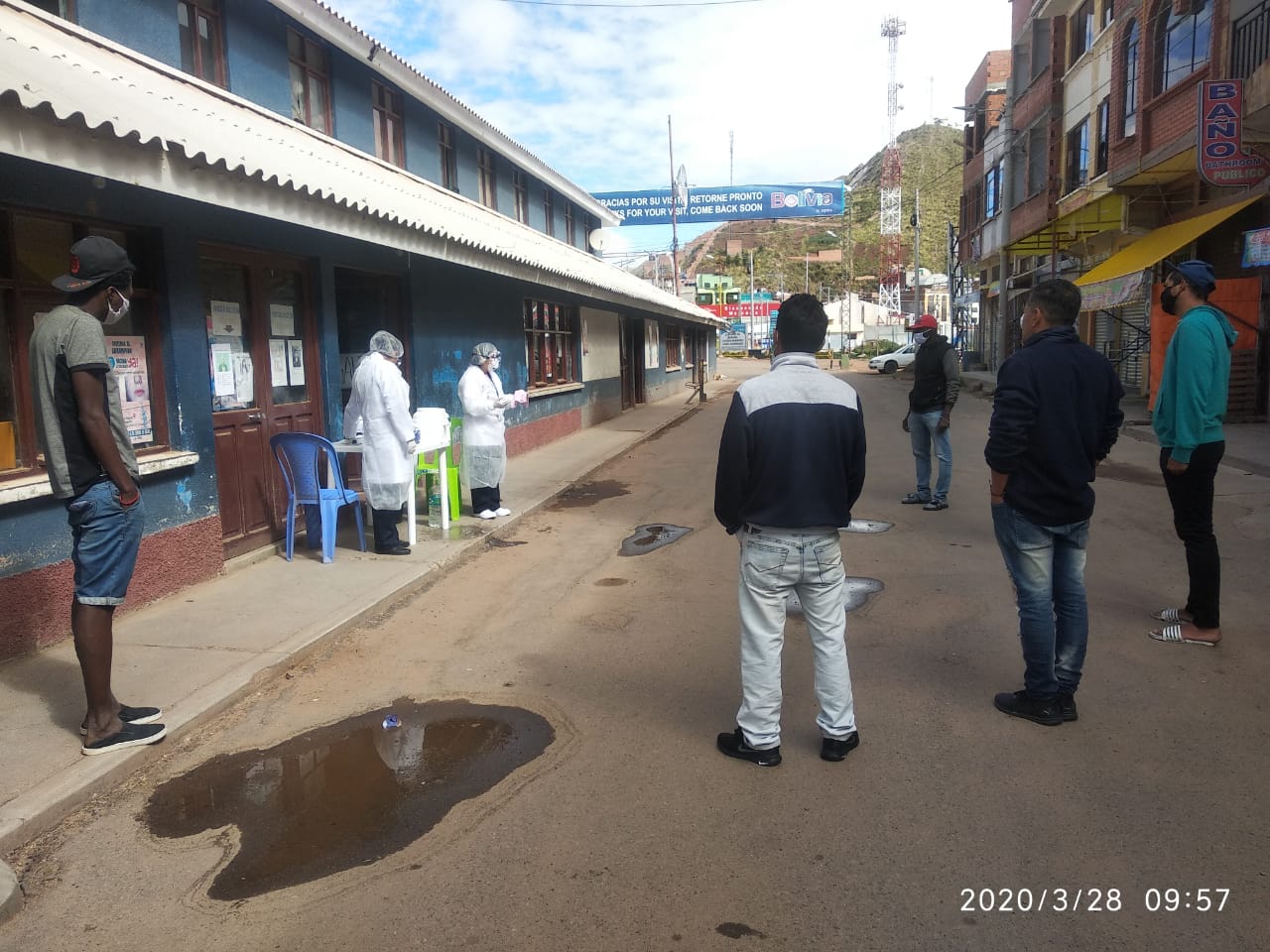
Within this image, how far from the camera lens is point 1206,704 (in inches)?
165

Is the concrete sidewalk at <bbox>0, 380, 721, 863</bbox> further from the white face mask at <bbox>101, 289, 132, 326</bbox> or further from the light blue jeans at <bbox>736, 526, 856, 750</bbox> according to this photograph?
the light blue jeans at <bbox>736, 526, 856, 750</bbox>

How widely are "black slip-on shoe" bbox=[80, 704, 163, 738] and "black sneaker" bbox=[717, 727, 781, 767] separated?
2537mm

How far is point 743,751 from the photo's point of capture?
3748mm

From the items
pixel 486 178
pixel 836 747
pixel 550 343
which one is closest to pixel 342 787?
pixel 836 747

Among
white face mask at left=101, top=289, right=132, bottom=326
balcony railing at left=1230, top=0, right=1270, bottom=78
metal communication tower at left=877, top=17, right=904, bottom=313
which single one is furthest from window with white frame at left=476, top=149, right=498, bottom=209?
metal communication tower at left=877, top=17, right=904, bottom=313

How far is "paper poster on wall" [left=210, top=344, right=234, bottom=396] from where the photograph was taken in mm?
6949

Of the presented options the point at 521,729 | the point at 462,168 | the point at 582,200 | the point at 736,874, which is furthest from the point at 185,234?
the point at 582,200

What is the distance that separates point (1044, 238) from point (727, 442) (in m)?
22.0

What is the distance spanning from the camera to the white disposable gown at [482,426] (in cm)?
879

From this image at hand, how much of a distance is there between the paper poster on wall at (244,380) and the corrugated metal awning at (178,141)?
1.37m

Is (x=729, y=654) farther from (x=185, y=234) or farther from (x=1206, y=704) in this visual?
(x=185, y=234)

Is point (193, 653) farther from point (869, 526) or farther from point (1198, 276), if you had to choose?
point (1198, 276)

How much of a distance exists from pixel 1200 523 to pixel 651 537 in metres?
4.51
